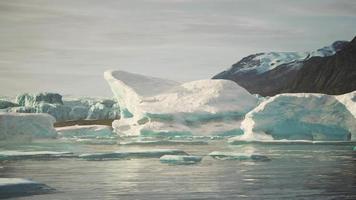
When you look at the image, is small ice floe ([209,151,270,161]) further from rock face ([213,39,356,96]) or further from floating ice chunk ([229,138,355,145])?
rock face ([213,39,356,96])

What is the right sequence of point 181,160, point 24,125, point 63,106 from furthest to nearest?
point 63,106 < point 24,125 < point 181,160

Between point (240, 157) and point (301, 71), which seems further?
point (301, 71)

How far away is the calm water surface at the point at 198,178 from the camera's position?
880 cm

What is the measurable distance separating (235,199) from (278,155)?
322 inches

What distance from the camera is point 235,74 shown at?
56.4m

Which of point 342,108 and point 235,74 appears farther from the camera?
point 235,74

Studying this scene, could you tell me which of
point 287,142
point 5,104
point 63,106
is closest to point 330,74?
point 63,106

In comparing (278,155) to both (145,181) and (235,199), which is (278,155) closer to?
(145,181)

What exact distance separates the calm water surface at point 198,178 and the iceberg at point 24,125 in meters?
7.88

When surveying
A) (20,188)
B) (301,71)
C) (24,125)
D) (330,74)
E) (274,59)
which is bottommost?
(24,125)

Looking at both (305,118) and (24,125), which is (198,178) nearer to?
(305,118)

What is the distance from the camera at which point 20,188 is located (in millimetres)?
8875

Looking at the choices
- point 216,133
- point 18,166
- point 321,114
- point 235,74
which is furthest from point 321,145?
point 235,74

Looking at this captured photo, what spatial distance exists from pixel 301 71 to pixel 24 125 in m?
27.0
